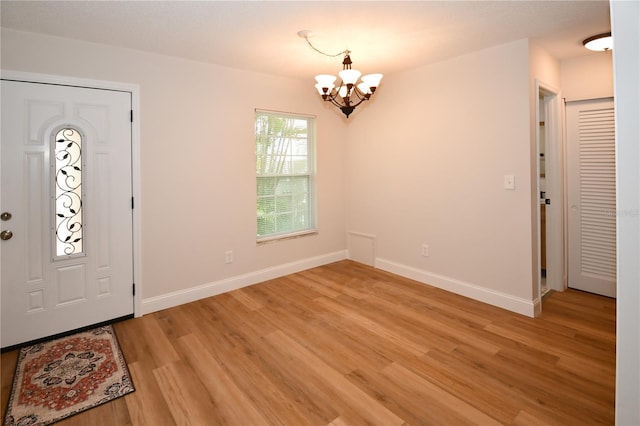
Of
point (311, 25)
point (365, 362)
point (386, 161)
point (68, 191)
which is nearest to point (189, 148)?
point (68, 191)

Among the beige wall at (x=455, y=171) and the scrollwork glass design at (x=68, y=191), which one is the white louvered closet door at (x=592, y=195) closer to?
the beige wall at (x=455, y=171)

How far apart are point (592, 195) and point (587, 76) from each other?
1.24m

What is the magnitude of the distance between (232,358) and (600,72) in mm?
4387

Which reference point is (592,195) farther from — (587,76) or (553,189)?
(587,76)

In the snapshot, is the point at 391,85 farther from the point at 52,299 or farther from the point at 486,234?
the point at 52,299

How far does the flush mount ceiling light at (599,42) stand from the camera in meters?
2.91

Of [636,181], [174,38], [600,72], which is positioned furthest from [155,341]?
[600,72]

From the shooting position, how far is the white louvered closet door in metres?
3.51

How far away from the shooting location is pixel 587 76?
352 cm

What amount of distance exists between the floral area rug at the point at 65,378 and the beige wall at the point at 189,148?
771mm

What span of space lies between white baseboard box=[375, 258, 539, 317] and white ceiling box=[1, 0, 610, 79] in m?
2.40

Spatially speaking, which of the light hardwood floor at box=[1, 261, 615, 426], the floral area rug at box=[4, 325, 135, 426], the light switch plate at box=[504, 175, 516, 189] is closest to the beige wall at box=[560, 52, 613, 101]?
the light switch plate at box=[504, 175, 516, 189]

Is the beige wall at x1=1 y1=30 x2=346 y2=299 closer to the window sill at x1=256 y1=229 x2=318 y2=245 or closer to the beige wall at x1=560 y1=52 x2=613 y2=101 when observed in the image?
the window sill at x1=256 y1=229 x2=318 y2=245

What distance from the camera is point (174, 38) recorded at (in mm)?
2889
